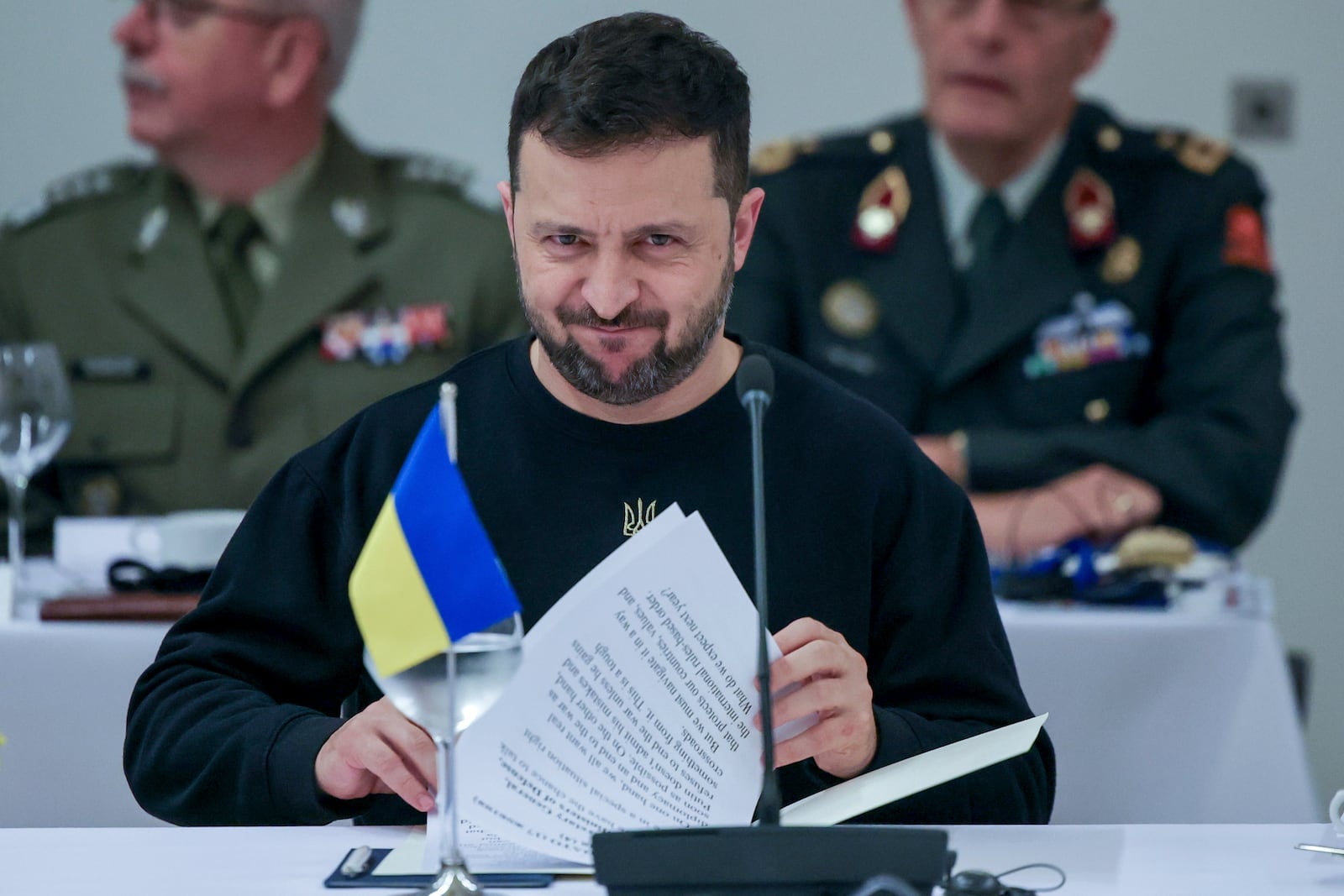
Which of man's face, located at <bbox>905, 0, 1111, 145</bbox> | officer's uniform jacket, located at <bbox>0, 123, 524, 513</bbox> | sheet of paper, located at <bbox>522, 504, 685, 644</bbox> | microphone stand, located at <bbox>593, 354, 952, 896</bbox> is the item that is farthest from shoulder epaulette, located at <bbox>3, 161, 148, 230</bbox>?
microphone stand, located at <bbox>593, 354, 952, 896</bbox>

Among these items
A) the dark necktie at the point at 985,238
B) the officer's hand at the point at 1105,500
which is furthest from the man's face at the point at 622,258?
the dark necktie at the point at 985,238

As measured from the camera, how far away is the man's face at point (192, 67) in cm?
347

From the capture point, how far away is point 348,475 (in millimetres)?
1340

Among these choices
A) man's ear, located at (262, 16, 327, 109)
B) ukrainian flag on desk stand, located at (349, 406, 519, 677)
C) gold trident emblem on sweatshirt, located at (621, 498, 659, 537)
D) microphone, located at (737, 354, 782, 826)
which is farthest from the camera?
man's ear, located at (262, 16, 327, 109)

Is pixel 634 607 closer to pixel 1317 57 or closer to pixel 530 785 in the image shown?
pixel 530 785

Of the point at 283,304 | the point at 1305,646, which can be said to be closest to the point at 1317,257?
the point at 1305,646

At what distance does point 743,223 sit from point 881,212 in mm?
2076

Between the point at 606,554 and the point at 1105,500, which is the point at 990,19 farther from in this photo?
the point at 606,554

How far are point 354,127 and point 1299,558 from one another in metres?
2.27

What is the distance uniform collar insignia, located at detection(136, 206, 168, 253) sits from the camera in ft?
11.2

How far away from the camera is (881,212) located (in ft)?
11.1

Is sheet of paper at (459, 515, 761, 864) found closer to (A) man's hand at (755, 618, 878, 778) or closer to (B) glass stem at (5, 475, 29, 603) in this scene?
(A) man's hand at (755, 618, 878, 778)

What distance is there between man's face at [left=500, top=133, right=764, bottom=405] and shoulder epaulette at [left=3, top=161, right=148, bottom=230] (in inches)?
96.7

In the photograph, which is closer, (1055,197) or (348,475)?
(348,475)
